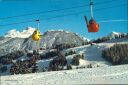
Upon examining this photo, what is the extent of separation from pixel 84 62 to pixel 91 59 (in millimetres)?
7957

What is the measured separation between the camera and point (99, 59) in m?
109

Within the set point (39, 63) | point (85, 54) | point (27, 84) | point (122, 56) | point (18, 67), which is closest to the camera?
point (27, 84)

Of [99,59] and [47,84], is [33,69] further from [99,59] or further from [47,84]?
[47,84]

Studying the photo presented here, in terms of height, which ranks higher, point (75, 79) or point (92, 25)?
point (92, 25)

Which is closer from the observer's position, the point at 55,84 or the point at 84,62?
the point at 55,84

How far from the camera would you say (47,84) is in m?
21.2

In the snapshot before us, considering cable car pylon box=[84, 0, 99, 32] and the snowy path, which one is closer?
cable car pylon box=[84, 0, 99, 32]

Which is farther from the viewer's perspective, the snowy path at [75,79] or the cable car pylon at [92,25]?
the snowy path at [75,79]

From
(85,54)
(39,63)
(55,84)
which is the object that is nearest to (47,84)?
(55,84)

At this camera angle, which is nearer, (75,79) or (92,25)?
(92,25)

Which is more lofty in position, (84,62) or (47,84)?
(47,84)

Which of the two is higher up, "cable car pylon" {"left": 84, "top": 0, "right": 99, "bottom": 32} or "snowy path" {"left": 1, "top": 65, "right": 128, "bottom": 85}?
"cable car pylon" {"left": 84, "top": 0, "right": 99, "bottom": 32}

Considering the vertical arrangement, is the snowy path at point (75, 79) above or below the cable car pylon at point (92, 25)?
below

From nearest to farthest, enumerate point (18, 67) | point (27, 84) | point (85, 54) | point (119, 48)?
1. point (27, 84)
2. point (18, 67)
3. point (119, 48)
4. point (85, 54)
